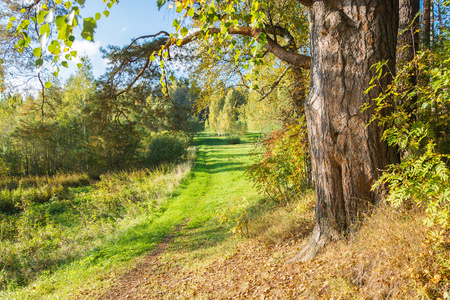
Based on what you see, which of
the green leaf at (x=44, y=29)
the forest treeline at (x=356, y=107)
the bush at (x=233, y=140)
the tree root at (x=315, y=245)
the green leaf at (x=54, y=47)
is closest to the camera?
the green leaf at (x=44, y=29)

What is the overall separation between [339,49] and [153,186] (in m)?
10.6

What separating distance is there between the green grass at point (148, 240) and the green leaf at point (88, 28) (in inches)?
189

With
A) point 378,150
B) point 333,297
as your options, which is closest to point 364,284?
point 333,297

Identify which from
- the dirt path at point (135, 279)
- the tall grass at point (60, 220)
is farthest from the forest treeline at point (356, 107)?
the tall grass at point (60, 220)

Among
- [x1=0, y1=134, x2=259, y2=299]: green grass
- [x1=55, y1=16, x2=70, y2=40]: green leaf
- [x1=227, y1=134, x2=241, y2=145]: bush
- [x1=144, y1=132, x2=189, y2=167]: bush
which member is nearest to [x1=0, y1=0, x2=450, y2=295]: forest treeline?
[x1=55, y1=16, x2=70, y2=40]: green leaf

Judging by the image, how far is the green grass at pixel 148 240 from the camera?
16.3ft

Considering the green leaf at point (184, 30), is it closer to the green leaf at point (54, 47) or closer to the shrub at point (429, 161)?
the green leaf at point (54, 47)

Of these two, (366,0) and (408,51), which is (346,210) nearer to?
(366,0)

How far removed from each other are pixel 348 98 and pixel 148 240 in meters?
5.93

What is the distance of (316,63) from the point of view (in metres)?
3.28

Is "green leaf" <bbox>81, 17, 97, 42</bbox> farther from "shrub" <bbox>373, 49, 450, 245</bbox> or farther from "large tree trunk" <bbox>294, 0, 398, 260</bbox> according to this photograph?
"large tree trunk" <bbox>294, 0, 398, 260</bbox>

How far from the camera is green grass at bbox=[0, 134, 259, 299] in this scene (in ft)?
16.3

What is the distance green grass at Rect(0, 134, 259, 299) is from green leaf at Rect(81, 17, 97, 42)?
479 cm

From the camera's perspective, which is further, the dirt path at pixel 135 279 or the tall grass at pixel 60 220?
the tall grass at pixel 60 220
